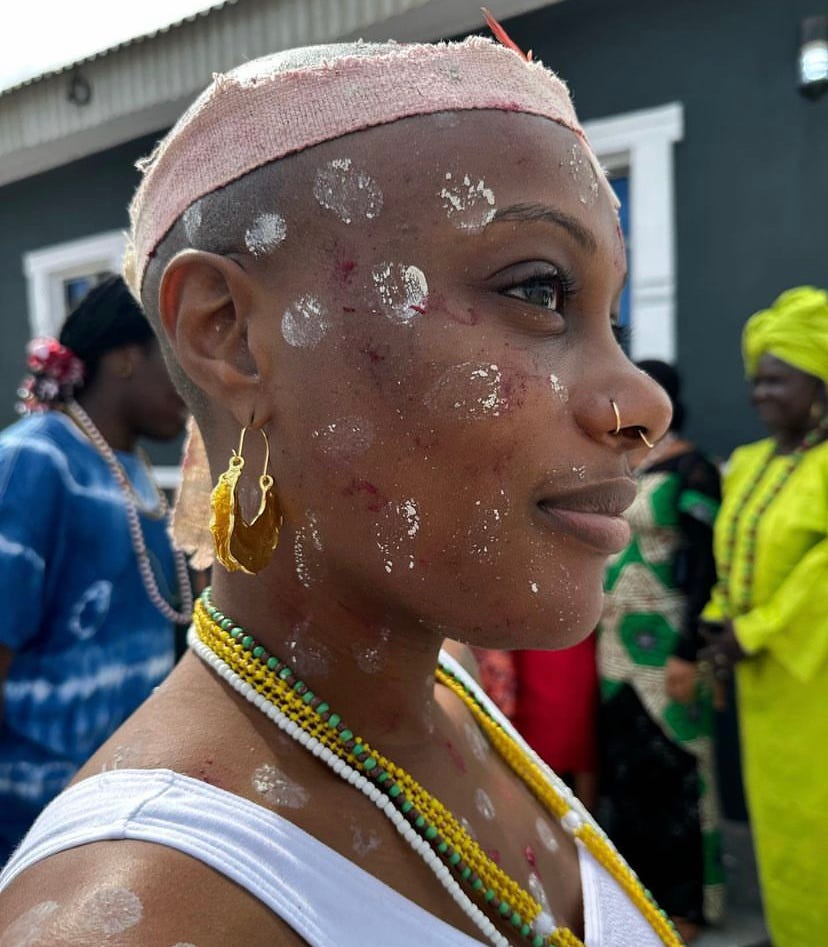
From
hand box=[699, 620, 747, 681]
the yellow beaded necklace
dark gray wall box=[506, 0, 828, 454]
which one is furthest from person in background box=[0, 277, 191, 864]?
dark gray wall box=[506, 0, 828, 454]

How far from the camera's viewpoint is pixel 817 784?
315 cm

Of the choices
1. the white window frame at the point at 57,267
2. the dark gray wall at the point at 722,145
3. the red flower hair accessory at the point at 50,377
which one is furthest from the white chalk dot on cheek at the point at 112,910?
the white window frame at the point at 57,267

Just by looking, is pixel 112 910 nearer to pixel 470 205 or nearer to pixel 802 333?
pixel 470 205

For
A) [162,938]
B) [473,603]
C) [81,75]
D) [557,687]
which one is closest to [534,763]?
[473,603]

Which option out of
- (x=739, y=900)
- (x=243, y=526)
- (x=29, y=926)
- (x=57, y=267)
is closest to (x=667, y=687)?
(x=739, y=900)

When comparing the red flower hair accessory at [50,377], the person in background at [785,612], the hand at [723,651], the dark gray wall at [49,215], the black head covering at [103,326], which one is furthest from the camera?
the dark gray wall at [49,215]

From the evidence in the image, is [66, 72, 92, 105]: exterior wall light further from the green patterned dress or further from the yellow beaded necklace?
the yellow beaded necklace

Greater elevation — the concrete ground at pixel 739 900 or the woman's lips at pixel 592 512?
the woman's lips at pixel 592 512

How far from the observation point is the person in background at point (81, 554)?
2.25m

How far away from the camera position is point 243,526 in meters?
1.04

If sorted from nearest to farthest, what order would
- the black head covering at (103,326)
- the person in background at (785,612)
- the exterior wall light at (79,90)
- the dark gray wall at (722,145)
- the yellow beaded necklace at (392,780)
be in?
the yellow beaded necklace at (392,780) < the black head covering at (103,326) < the person in background at (785,612) < the dark gray wall at (722,145) < the exterior wall light at (79,90)

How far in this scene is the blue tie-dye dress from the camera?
2.23 metres

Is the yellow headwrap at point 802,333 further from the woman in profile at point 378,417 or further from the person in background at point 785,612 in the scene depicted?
the woman in profile at point 378,417

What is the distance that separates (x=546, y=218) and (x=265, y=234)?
12.3 inches
